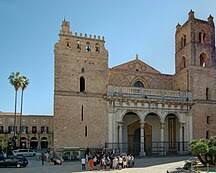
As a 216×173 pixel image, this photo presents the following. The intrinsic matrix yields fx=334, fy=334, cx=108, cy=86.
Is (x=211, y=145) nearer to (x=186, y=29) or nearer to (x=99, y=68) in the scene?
(x=99, y=68)

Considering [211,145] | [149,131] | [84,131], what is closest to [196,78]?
[149,131]

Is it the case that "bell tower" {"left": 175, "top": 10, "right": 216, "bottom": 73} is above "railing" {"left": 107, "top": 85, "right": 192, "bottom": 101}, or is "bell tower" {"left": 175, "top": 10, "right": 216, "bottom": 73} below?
above

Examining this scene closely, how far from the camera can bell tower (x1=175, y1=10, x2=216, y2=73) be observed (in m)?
42.8

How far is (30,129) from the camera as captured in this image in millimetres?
72000

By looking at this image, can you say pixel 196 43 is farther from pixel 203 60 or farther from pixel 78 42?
pixel 78 42

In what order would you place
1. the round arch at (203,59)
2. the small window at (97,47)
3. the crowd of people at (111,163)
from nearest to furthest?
the crowd of people at (111,163) → the small window at (97,47) → the round arch at (203,59)

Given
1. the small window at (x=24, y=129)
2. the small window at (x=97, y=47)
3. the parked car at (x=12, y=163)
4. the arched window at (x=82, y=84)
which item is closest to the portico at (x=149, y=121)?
the arched window at (x=82, y=84)

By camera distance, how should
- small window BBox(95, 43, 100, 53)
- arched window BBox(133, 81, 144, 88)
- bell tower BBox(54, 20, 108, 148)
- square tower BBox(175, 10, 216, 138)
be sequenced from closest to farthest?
bell tower BBox(54, 20, 108, 148) → small window BBox(95, 43, 100, 53) → square tower BBox(175, 10, 216, 138) → arched window BBox(133, 81, 144, 88)

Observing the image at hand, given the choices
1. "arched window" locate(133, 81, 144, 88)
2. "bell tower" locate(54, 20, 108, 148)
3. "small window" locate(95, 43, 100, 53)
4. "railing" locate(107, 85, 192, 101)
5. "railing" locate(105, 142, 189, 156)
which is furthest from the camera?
"arched window" locate(133, 81, 144, 88)

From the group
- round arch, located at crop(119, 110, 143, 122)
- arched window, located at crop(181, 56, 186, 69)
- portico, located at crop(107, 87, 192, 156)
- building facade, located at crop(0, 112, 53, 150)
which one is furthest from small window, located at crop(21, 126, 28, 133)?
arched window, located at crop(181, 56, 186, 69)

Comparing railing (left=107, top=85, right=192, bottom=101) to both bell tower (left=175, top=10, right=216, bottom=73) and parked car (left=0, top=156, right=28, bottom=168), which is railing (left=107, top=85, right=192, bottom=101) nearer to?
bell tower (left=175, top=10, right=216, bottom=73)

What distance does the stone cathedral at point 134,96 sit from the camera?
3622 centimetres

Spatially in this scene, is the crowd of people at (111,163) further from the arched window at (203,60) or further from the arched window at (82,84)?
the arched window at (203,60)

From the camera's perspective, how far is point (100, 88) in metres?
37.8
